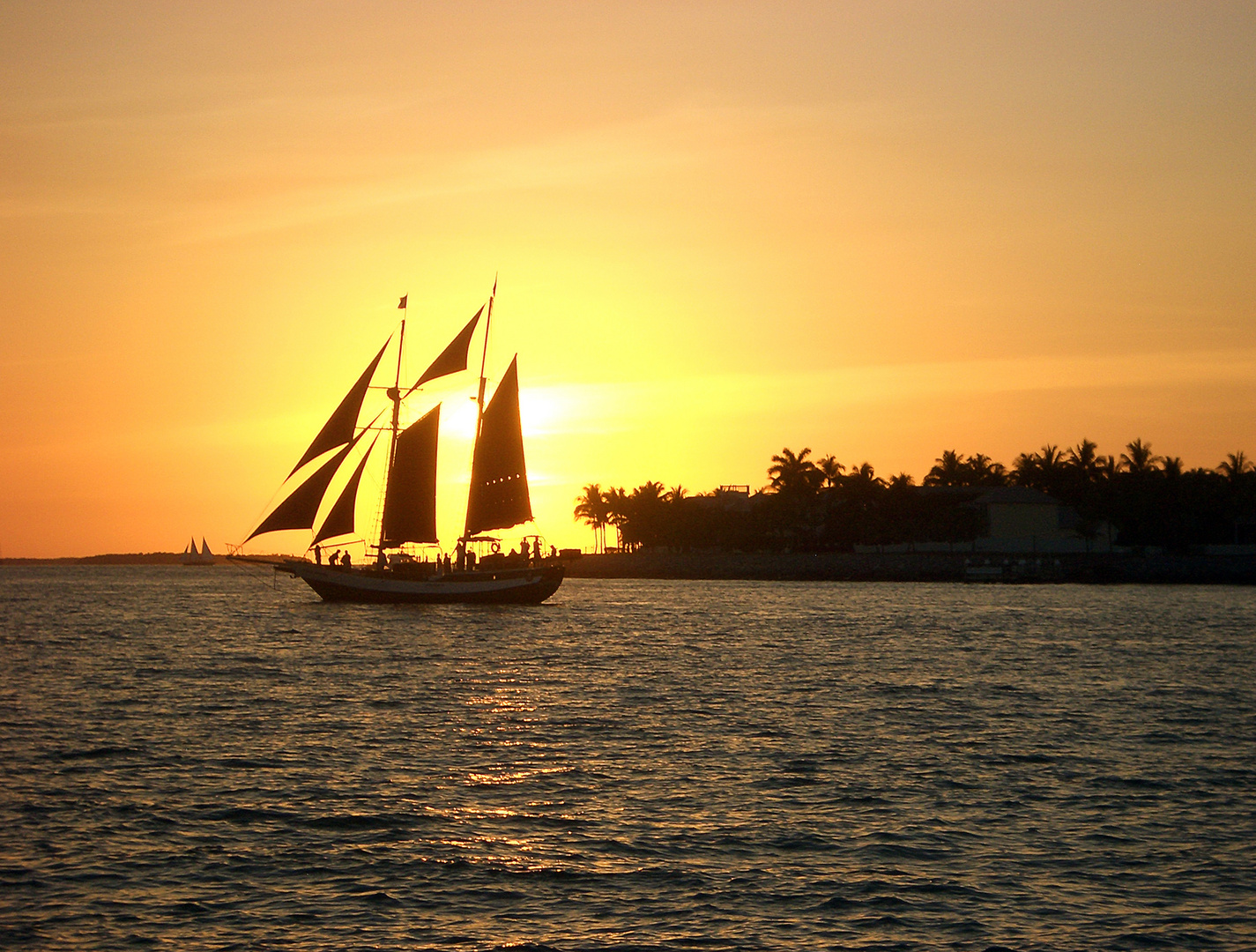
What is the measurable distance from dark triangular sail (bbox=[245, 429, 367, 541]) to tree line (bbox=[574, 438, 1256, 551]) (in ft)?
279

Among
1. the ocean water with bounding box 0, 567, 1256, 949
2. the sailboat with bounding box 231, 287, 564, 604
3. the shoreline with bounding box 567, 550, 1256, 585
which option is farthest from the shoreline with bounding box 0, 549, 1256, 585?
the ocean water with bounding box 0, 567, 1256, 949

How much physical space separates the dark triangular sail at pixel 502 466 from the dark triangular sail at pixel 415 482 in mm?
4071

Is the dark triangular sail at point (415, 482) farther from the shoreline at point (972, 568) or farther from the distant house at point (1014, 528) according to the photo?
the distant house at point (1014, 528)

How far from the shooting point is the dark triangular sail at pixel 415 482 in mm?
86812

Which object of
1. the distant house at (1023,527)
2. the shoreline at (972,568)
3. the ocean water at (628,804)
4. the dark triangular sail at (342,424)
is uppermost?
the dark triangular sail at (342,424)

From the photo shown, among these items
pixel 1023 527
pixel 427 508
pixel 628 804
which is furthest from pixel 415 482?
pixel 1023 527

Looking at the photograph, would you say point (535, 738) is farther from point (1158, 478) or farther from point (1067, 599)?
point (1158, 478)

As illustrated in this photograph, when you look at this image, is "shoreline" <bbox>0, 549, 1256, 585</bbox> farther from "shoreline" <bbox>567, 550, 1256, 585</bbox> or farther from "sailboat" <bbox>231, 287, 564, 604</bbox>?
"sailboat" <bbox>231, 287, 564, 604</bbox>

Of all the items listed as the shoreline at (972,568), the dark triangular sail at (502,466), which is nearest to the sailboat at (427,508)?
the dark triangular sail at (502,466)

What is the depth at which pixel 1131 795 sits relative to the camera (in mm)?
22953

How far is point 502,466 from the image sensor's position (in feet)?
273

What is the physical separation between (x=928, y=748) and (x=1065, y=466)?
149231 millimetres

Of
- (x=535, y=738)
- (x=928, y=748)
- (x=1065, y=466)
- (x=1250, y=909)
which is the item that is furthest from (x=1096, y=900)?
(x=1065, y=466)

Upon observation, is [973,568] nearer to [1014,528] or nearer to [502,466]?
[1014,528]
